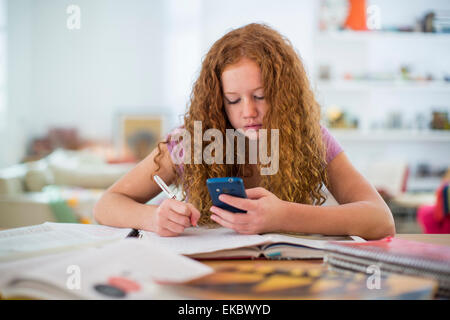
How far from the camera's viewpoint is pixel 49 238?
65cm

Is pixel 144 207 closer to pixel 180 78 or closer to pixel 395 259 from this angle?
pixel 395 259

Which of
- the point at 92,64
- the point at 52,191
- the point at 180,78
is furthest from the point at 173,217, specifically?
the point at 92,64

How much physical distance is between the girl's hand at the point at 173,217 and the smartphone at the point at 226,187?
0.06 m

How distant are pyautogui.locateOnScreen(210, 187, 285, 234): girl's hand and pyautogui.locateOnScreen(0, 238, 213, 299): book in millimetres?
183

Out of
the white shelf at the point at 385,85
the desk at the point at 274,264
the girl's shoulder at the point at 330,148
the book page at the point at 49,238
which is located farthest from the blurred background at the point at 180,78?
the desk at the point at 274,264

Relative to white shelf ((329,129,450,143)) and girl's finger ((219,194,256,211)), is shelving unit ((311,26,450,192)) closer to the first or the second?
white shelf ((329,129,450,143))

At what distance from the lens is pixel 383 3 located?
4121 millimetres

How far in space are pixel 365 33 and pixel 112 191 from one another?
12.0 ft

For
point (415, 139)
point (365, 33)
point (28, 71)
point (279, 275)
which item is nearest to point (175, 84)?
point (28, 71)

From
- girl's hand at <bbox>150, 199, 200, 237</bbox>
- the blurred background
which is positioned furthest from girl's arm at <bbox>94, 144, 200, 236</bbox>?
the blurred background

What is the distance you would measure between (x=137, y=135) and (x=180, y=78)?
0.84 meters

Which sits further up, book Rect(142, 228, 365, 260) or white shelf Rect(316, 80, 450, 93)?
white shelf Rect(316, 80, 450, 93)

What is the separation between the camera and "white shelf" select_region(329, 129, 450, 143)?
3.97 m
